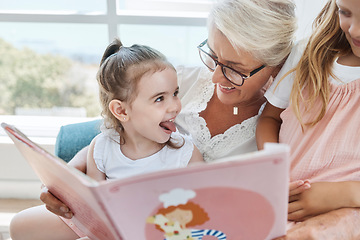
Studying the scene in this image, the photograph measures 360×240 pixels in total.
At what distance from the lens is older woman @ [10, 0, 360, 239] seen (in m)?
1.28

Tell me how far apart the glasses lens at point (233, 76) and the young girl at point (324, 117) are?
0.12 metres

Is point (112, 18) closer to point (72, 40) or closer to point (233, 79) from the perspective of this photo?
point (72, 40)

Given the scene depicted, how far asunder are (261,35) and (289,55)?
148 mm

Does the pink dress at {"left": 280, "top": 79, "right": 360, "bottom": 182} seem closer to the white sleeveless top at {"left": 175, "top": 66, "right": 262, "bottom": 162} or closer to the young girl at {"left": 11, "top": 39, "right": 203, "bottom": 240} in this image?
the white sleeveless top at {"left": 175, "top": 66, "right": 262, "bottom": 162}

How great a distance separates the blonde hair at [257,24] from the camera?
1275mm

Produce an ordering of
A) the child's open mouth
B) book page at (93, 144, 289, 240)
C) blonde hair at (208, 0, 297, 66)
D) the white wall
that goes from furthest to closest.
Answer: the white wall < the child's open mouth < blonde hair at (208, 0, 297, 66) < book page at (93, 144, 289, 240)

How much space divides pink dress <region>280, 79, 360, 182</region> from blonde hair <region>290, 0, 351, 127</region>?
31 millimetres

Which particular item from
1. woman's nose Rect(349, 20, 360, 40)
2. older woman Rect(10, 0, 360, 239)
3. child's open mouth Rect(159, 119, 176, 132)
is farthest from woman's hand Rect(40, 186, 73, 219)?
woman's nose Rect(349, 20, 360, 40)

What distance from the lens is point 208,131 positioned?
150 centimetres

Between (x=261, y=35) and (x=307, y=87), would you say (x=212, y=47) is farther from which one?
(x=307, y=87)

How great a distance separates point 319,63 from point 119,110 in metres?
0.65

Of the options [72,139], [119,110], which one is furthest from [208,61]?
[72,139]

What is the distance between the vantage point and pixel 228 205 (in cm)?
87

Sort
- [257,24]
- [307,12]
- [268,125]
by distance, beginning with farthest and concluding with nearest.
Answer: [307,12] < [268,125] < [257,24]
